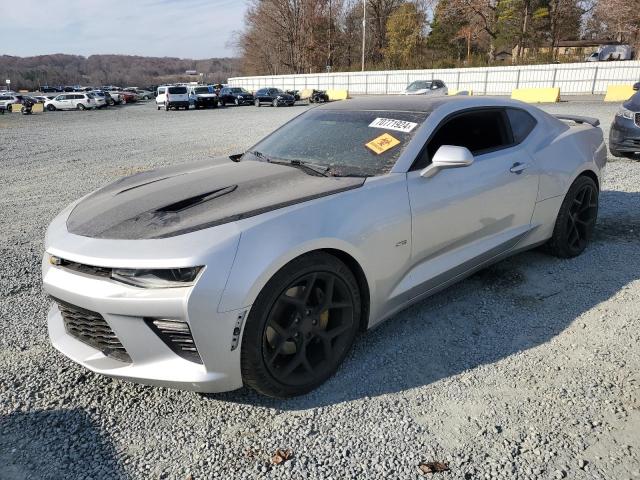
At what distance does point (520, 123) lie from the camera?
3809 millimetres

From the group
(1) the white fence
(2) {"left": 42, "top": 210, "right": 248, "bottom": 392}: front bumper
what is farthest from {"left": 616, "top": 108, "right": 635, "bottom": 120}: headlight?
→ (1) the white fence

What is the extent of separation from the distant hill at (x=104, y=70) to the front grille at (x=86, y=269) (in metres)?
114

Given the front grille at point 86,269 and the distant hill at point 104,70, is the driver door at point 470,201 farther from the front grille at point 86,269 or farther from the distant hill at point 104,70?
the distant hill at point 104,70

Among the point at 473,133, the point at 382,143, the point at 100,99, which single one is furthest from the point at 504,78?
the point at 382,143

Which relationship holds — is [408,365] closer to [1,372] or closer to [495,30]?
[1,372]

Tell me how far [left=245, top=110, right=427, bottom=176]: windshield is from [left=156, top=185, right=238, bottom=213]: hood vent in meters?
0.68

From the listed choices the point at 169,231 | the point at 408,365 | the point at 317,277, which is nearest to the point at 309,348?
the point at 317,277

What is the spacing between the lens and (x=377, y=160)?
2.99m

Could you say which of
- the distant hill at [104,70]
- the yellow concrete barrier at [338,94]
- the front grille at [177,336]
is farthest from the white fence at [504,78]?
the distant hill at [104,70]

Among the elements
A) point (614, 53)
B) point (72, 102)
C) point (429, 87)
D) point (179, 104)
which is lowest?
point (179, 104)

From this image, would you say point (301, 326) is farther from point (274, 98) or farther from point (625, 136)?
point (274, 98)

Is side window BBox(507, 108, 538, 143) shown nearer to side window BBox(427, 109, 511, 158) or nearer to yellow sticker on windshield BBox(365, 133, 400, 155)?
side window BBox(427, 109, 511, 158)

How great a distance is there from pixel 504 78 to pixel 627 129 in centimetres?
2875

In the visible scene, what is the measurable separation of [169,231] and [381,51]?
60.5 metres
